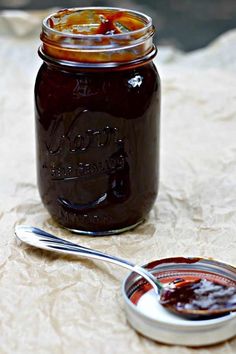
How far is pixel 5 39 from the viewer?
2100mm

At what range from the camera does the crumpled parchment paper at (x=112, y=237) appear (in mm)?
1035

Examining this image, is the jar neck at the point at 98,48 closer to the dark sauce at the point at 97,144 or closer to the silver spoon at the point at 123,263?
→ the dark sauce at the point at 97,144

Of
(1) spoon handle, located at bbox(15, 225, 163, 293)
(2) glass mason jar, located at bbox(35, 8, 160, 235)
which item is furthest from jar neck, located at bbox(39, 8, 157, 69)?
(1) spoon handle, located at bbox(15, 225, 163, 293)

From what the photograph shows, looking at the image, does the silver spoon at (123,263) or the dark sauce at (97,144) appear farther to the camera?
the dark sauce at (97,144)

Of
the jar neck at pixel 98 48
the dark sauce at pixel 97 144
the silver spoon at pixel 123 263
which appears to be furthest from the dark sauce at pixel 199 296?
the jar neck at pixel 98 48

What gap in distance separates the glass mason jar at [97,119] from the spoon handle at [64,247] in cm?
6

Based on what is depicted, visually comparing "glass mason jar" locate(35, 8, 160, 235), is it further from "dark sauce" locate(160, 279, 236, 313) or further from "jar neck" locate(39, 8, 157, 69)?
"dark sauce" locate(160, 279, 236, 313)

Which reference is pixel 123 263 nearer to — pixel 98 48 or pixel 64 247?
pixel 64 247

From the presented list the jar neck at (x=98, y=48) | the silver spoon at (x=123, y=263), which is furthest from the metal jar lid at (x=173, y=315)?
the jar neck at (x=98, y=48)

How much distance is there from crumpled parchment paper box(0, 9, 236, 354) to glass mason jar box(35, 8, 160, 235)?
0.20ft

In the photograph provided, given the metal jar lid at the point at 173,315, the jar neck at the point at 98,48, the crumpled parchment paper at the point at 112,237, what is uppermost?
the jar neck at the point at 98,48

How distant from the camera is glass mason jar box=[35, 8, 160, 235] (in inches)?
45.9

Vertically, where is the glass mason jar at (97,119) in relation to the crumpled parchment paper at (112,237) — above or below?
above

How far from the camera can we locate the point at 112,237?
1286 millimetres
